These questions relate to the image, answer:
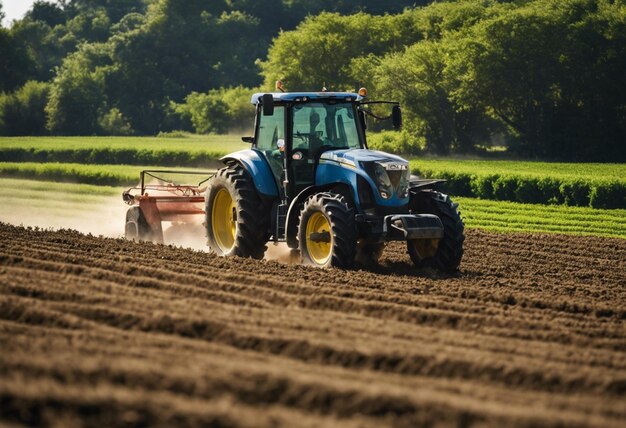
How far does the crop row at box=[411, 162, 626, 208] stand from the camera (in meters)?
27.8

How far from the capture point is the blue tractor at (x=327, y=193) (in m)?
13.3

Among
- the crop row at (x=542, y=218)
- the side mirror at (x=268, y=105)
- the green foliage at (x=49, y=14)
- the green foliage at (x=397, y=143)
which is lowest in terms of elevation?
the crop row at (x=542, y=218)

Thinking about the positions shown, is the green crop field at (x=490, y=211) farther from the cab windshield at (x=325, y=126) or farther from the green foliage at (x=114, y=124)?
the green foliage at (x=114, y=124)

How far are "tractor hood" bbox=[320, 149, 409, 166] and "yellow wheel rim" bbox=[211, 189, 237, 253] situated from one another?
1929 millimetres

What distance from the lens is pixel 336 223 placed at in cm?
1300

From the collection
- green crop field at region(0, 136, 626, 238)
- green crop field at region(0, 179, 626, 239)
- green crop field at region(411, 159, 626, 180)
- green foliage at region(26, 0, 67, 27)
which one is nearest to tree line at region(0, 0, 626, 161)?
green crop field at region(411, 159, 626, 180)

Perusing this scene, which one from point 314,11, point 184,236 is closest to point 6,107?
point 314,11

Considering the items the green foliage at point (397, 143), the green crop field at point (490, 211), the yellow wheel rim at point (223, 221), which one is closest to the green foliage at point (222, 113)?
the green foliage at point (397, 143)

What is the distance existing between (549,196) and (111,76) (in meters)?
59.4

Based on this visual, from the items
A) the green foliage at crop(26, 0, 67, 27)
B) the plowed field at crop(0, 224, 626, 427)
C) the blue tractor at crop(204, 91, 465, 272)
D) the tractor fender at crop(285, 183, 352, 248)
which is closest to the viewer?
the plowed field at crop(0, 224, 626, 427)

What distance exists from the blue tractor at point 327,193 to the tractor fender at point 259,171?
13 millimetres

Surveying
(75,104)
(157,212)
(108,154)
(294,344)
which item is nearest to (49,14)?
(75,104)

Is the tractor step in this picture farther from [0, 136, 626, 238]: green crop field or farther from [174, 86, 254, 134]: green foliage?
[174, 86, 254, 134]: green foliage

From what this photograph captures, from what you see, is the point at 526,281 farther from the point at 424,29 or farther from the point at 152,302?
the point at 424,29
